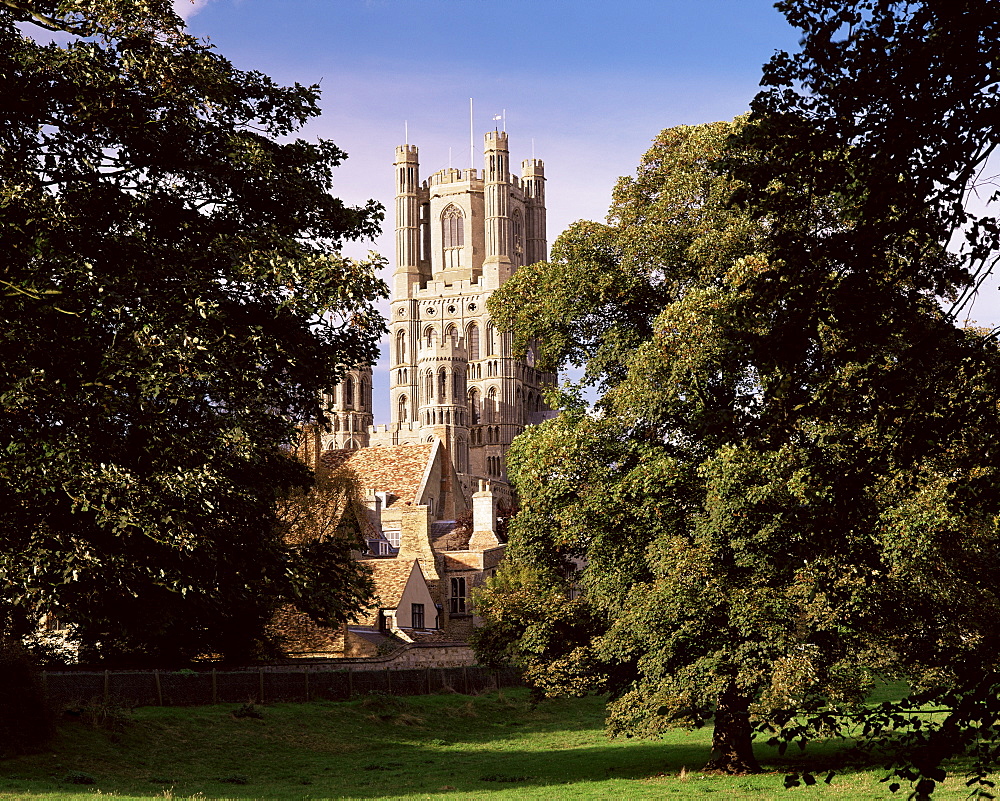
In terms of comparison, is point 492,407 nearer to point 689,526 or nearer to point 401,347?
point 401,347

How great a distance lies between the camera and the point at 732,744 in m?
26.3

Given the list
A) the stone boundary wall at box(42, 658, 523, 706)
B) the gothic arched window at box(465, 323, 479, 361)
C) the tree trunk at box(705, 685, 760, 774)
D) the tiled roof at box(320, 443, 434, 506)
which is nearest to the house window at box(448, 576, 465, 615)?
the stone boundary wall at box(42, 658, 523, 706)

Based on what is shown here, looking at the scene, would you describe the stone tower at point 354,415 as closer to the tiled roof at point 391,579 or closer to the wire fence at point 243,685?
the tiled roof at point 391,579

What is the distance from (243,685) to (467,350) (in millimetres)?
146293

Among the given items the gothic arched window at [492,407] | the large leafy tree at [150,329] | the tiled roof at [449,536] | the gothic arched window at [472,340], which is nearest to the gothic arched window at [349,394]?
the gothic arched window at [492,407]

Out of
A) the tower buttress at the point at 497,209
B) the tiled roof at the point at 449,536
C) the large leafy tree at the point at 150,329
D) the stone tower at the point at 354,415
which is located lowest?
the tiled roof at the point at 449,536

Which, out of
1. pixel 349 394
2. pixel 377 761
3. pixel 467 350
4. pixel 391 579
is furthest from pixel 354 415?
pixel 377 761

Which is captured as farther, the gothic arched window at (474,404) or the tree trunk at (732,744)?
the gothic arched window at (474,404)

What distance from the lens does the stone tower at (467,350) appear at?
159m

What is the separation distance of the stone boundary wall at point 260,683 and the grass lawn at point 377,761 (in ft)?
2.74

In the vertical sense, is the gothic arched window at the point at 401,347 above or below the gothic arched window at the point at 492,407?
above

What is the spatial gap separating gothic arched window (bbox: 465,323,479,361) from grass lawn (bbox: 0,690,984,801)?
462ft

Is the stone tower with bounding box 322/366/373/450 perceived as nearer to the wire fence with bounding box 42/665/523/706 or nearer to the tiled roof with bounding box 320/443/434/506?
the tiled roof with bounding box 320/443/434/506

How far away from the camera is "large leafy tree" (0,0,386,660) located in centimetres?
1384
